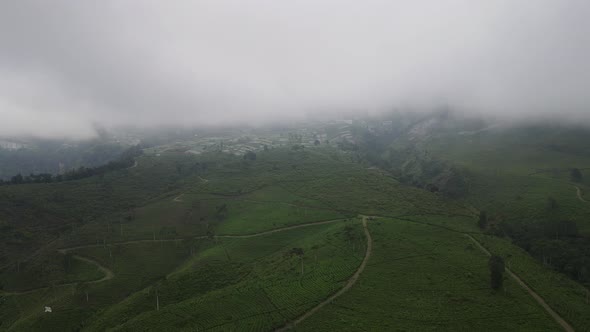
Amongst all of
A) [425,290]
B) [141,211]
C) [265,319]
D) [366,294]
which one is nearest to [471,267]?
Result: [425,290]

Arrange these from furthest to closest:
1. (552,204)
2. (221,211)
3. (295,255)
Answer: (221,211) < (552,204) < (295,255)

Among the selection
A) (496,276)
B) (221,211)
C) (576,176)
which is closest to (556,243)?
(496,276)

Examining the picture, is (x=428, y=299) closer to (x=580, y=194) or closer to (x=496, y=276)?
(x=496, y=276)

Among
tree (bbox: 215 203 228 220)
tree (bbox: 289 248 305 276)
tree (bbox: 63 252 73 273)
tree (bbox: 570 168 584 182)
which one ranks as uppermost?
tree (bbox: 570 168 584 182)

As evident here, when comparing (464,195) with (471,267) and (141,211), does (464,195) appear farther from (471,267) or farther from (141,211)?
(141,211)

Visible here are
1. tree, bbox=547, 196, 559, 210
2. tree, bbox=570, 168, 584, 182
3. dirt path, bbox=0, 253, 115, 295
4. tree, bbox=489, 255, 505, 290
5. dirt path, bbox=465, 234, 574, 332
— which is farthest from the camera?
tree, bbox=570, 168, 584, 182

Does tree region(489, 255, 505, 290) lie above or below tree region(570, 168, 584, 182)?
below

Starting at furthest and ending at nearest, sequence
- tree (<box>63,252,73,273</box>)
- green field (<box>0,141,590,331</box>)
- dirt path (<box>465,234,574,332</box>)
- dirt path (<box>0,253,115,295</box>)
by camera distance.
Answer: tree (<box>63,252,73,273</box>) → dirt path (<box>0,253,115,295</box>) → green field (<box>0,141,590,331</box>) → dirt path (<box>465,234,574,332</box>)

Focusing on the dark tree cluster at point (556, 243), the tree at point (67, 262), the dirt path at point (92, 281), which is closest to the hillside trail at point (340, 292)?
the dark tree cluster at point (556, 243)

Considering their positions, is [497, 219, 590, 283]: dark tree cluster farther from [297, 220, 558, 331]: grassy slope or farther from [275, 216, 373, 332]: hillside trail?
[275, 216, 373, 332]: hillside trail

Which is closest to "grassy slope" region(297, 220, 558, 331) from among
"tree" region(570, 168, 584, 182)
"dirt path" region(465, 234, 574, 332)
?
"dirt path" region(465, 234, 574, 332)

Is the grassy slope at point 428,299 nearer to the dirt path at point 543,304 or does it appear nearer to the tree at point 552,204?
the dirt path at point 543,304
